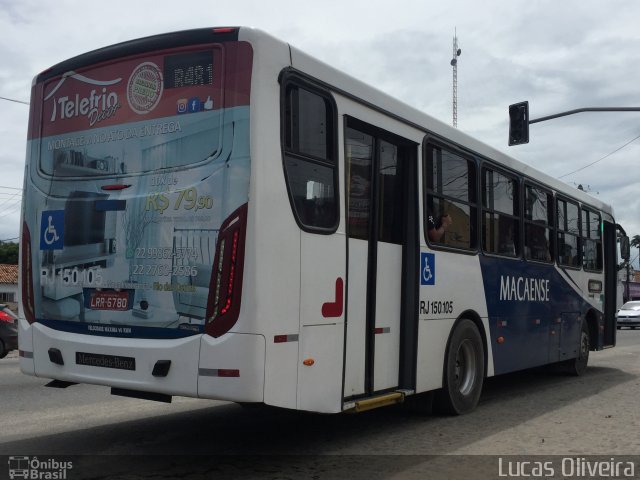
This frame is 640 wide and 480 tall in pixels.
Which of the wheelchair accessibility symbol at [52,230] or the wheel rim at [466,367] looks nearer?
the wheelchair accessibility symbol at [52,230]

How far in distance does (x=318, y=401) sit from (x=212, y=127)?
2.22 metres

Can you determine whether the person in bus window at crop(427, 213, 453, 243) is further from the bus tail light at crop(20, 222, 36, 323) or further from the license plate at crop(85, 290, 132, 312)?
the bus tail light at crop(20, 222, 36, 323)

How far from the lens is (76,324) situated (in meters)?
5.89

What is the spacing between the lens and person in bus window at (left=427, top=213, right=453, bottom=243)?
24.5ft

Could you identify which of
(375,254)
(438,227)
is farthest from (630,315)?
(375,254)

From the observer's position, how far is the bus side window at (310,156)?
5562 mm

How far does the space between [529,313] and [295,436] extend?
4.29m

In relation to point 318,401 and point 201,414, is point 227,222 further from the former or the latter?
point 201,414

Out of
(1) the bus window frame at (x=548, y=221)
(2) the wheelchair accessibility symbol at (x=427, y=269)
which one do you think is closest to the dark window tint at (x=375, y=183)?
(2) the wheelchair accessibility symbol at (x=427, y=269)

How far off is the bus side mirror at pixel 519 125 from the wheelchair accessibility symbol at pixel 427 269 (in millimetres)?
10704

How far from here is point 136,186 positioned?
5.69 metres

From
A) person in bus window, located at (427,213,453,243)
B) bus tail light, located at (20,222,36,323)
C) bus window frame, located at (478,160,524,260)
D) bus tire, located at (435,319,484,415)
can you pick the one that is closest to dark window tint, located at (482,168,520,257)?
bus window frame, located at (478,160,524,260)

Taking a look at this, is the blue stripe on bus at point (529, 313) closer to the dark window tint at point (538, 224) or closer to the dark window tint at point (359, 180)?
the dark window tint at point (538, 224)

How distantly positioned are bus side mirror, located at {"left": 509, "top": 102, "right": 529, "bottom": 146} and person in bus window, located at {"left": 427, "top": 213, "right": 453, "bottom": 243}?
10.2 meters
